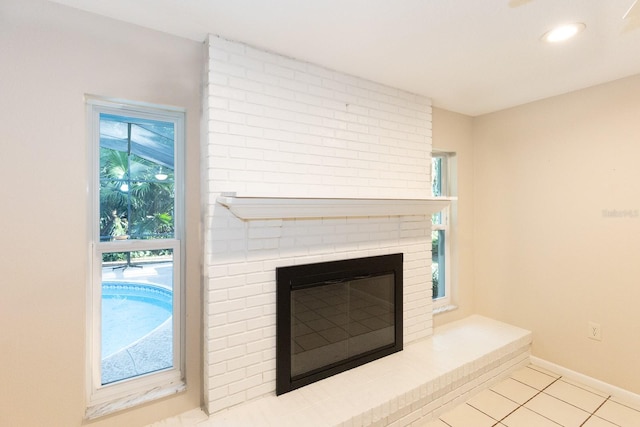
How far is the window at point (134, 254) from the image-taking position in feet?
5.42

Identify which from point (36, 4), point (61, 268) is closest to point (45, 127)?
point (36, 4)

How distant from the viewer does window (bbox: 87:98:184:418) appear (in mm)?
1652

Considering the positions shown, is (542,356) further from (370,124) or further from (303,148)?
(303,148)

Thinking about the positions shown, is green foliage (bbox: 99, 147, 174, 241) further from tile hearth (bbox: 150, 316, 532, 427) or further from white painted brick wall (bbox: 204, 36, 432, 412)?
tile hearth (bbox: 150, 316, 532, 427)

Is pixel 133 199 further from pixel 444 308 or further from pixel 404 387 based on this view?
pixel 444 308

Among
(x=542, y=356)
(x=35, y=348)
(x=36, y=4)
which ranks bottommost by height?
(x=542, y=356)

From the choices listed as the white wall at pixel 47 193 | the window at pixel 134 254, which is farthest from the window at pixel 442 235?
the white wall at pixel 47 193

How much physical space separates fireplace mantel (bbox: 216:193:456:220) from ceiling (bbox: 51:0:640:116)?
36.5 inches

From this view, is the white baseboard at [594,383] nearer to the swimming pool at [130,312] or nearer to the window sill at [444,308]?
the window sill at [444,308]

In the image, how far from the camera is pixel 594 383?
2.49 metres

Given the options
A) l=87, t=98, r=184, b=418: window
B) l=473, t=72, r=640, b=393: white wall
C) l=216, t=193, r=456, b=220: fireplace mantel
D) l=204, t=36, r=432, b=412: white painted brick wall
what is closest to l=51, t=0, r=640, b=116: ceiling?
l=204, t=36, r=432, b=412: white painted brick wall

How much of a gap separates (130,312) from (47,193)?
0.74 metres

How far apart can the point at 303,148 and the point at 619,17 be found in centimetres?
180

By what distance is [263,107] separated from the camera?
192 centimetres
